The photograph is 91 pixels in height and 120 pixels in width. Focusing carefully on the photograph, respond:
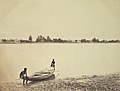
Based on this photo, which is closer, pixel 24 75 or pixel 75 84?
pixel 24 75

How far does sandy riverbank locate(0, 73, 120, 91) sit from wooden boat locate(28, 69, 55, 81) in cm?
3

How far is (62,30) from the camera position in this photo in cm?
171

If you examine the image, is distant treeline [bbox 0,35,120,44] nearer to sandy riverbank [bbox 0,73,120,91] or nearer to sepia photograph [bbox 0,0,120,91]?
sepia photograph [bbox 0,0,120,91]

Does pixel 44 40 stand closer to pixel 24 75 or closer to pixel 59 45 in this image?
pixel 59 45

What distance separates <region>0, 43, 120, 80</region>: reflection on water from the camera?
61.0 inches

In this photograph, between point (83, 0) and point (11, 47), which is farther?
point (83, 0)

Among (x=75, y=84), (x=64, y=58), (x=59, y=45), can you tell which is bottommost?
(x=75, y=84)

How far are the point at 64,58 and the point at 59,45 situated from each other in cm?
11

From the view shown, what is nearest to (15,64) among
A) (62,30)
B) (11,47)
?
(11,47)

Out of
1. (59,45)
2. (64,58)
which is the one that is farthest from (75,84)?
(59,45)

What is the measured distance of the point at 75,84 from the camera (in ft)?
5.57

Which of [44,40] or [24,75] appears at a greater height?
[44,40]

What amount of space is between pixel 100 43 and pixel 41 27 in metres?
0.51

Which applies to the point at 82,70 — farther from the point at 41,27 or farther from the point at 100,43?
the point at 41,27
